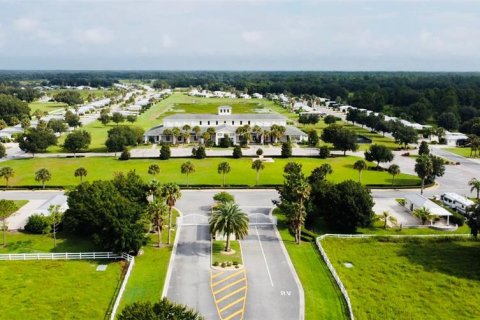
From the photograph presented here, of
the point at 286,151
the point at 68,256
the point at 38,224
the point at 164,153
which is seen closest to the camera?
the point at 68,256

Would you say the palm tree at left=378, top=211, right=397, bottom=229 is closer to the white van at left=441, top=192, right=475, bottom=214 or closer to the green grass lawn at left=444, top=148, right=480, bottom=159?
the white van at left=441, top=192, right=475, bottom=214

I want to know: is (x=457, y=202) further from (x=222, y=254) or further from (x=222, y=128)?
(x=222, y=128)

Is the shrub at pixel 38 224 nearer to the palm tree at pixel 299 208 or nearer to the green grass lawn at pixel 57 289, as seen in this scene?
the green grass lawn at pixel 57 289

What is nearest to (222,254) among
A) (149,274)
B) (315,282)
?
(149,274)

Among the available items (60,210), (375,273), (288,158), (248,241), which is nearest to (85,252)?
(60,210)

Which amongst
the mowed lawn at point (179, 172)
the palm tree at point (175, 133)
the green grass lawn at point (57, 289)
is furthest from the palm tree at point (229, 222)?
the palm tree at point (175, 133)
